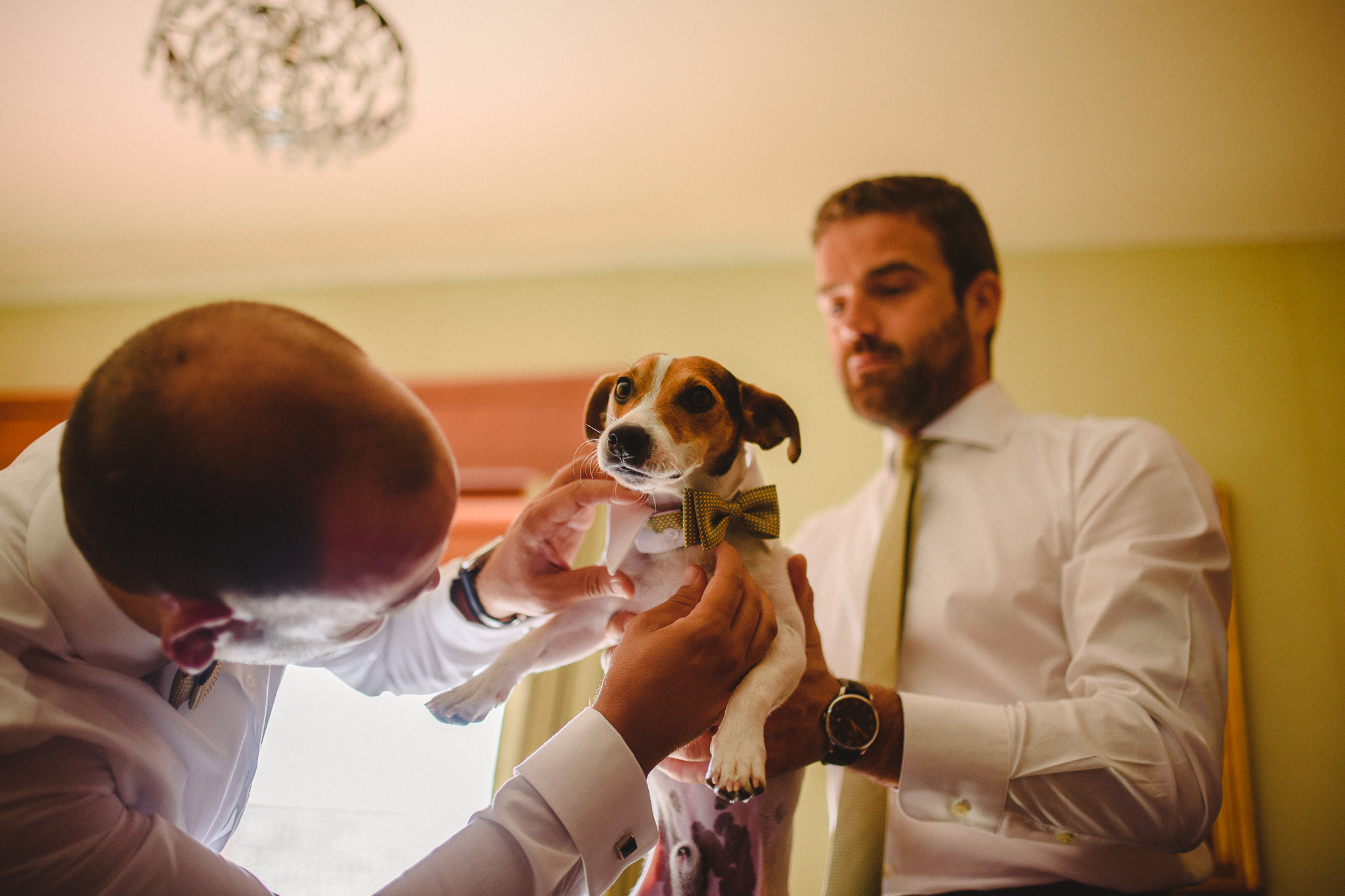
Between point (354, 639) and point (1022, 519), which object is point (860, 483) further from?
point (354, 639)

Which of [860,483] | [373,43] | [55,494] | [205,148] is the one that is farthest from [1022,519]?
→ [205,148]

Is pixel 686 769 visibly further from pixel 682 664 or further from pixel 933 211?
pixel 933 211

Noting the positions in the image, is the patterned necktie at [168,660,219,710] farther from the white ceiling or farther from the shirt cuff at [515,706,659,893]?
the white ceiling

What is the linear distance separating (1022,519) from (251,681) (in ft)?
4.25

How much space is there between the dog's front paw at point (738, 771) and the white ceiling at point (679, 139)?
1721 mm

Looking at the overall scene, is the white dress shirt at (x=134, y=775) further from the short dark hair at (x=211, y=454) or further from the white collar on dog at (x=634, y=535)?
the white collar on dog at (x=634, y=535)

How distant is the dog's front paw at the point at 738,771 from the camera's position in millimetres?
716

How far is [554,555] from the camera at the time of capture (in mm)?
1053

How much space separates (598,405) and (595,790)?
0.57 metres

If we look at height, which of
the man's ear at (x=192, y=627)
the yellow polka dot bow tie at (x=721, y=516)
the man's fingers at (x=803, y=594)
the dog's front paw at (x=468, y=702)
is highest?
the man's ear at (x=192, y=627)

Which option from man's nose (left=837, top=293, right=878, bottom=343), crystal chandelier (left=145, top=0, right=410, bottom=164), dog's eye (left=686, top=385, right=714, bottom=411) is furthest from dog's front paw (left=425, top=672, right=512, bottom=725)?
crystal chandelier (left=145, top=0, right=410, bottom=164)

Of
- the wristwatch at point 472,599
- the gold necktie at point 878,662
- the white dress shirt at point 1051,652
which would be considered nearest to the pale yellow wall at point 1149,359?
the gold necktie at point 878,662

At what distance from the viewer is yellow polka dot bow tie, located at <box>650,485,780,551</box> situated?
36.2 inches

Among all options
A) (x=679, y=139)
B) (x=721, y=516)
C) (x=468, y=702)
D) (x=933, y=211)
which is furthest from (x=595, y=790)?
(x=679, y=139)
